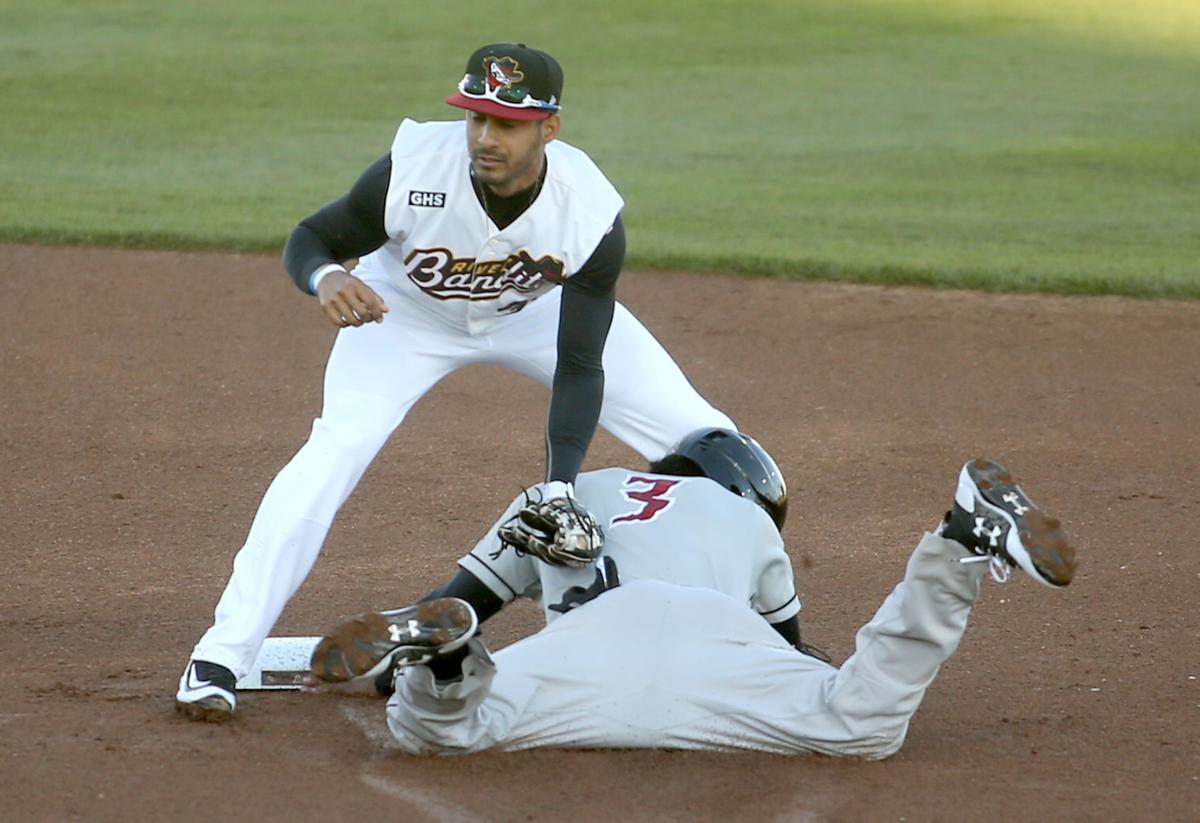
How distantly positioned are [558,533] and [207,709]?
972mm

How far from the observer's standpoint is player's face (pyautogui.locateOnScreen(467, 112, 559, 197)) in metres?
4.41

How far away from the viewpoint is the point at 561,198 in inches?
183

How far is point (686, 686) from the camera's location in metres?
3.95

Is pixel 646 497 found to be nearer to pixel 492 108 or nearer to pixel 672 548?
pixel 672 548

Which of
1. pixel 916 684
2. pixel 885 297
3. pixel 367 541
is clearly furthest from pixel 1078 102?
pixel 916 684

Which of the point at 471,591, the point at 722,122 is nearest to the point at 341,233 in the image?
the point at 471,591

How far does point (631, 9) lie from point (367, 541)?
15212mm

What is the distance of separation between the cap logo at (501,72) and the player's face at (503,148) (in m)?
0.09

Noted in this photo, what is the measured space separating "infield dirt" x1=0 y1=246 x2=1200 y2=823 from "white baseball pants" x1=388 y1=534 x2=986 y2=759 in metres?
0.07

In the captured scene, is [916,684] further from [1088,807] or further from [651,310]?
[651,310]

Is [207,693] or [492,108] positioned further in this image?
[492,108]

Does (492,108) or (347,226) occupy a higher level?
(492,108)

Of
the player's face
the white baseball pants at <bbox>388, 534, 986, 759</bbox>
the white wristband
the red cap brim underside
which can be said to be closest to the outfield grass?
the player's face

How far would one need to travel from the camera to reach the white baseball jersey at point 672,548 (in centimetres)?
425
